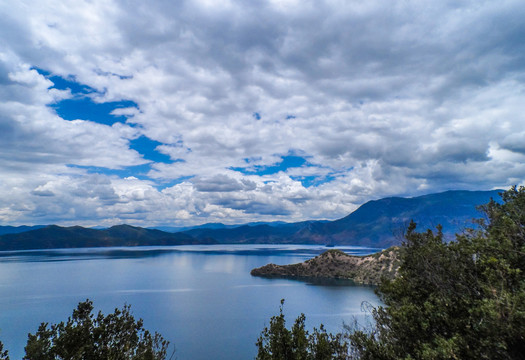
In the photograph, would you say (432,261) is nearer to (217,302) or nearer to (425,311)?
(425,311)

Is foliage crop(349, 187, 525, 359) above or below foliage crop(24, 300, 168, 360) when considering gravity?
above

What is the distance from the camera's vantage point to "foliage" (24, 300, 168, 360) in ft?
47.2

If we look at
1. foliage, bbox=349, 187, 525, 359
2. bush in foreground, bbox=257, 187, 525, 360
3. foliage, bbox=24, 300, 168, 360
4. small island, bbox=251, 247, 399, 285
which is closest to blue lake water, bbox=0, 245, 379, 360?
small island, bbox=251, 247, 399, 285

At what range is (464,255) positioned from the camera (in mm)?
15039

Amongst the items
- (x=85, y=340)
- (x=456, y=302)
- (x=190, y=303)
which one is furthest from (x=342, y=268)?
(x=85, y=340)

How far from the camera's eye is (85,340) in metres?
16.0

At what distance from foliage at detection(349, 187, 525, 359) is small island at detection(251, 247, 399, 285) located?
11217cm

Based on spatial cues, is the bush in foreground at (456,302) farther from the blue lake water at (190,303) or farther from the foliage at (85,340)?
the blue lake water at (190,303)

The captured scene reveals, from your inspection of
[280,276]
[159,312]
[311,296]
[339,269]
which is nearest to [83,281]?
[159,312]

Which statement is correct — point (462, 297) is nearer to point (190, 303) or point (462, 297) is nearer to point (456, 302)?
point (456, 302)

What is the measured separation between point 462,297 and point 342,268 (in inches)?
5346

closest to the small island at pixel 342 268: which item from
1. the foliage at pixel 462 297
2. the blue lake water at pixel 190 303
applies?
the blue lake water at pixel 190 303

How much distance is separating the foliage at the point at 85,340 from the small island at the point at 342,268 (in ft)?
390

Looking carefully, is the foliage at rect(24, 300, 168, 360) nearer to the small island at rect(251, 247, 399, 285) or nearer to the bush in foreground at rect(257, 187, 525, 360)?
the bush in foreground at rect(257, 187, 525, 360)
